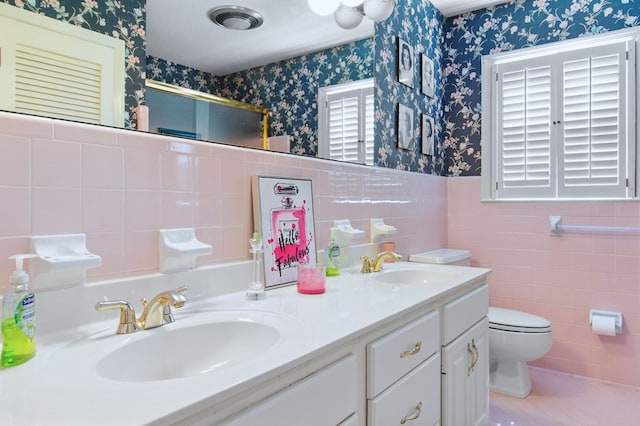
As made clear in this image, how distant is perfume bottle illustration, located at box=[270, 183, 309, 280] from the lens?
1444 mm

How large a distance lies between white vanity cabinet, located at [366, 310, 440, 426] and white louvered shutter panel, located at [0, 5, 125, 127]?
90cm

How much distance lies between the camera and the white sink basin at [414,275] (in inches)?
70.7

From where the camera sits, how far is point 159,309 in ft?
3.21

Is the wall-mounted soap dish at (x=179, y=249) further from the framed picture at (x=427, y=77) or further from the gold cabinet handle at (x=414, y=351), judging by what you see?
the framed picture at (x=427, y=77)

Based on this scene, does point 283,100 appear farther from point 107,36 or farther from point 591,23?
point 591,23

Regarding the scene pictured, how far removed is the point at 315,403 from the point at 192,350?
35 cm

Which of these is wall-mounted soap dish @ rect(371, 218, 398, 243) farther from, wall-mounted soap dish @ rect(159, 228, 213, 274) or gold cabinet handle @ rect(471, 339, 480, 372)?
wall-mounted soap dish @ rect(159, 228, 213, 274)

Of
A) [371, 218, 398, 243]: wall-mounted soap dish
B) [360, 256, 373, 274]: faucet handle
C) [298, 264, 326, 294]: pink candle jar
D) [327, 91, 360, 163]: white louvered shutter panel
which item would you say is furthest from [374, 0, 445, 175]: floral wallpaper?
[298, 264, 326, 294]: pink candle jar

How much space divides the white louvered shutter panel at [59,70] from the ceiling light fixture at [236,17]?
343 mm

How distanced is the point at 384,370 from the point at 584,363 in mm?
2073

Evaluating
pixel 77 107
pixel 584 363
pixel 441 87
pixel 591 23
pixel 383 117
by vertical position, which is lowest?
pixel 584 363

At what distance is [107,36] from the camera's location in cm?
99

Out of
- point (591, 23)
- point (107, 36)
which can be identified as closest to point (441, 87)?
point (591, 23)

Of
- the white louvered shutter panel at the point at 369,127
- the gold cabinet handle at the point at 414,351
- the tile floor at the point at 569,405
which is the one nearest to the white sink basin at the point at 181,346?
the gold cabinet handle at the point at 414,351
